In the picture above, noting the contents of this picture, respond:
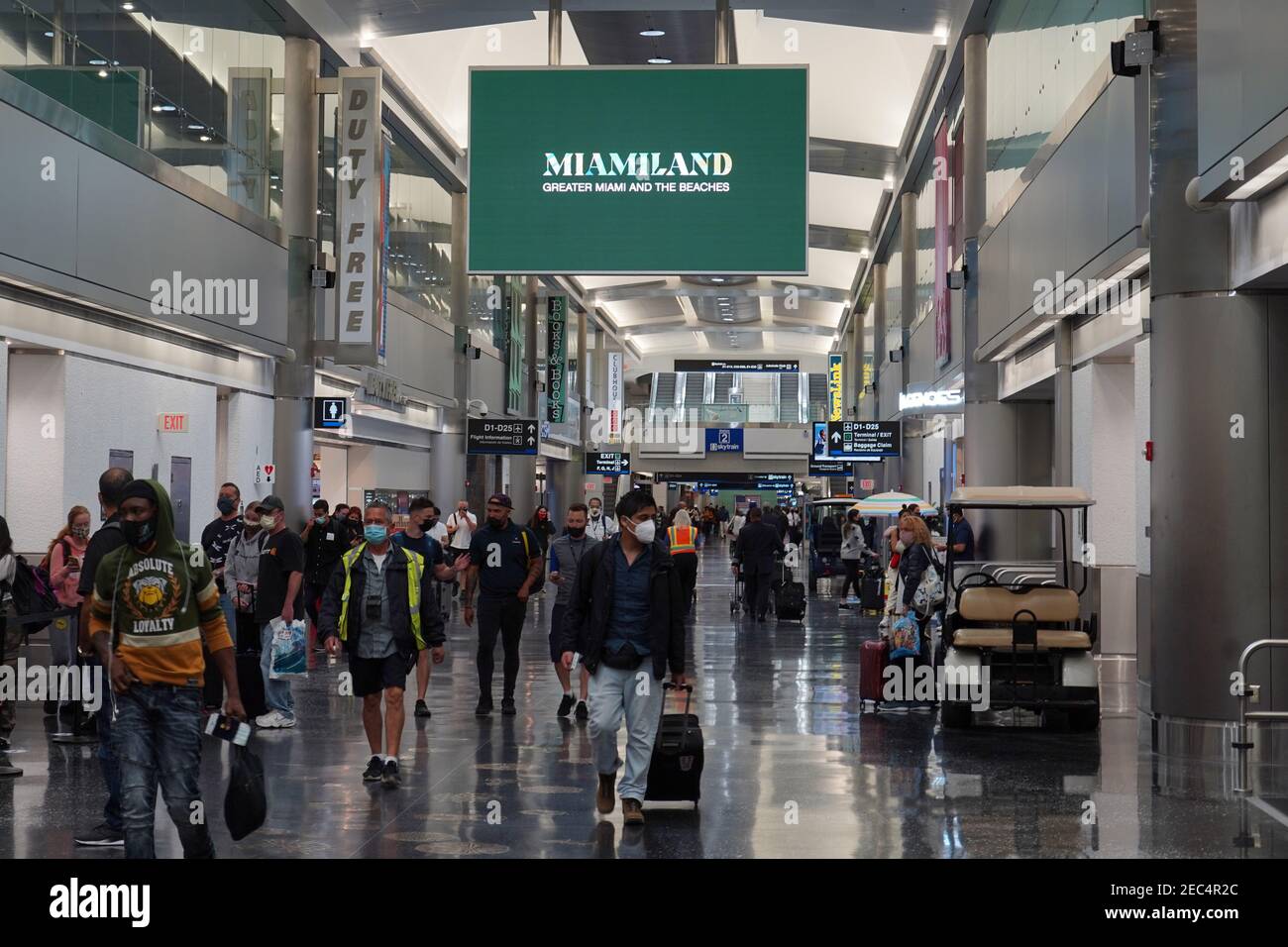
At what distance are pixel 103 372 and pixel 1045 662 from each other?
10865mm

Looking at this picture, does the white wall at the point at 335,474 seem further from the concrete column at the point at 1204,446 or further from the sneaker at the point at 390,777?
the concrete column at the point at 1204,446

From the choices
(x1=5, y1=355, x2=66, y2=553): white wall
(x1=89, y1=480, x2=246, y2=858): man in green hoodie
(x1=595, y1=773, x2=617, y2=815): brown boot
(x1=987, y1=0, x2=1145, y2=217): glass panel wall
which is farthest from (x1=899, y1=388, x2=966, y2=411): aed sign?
(x1=89, y1=480, x2=246, y2=858): man in green hoodie

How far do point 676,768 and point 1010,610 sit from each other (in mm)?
4602

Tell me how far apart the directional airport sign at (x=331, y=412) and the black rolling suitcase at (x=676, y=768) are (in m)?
16.1

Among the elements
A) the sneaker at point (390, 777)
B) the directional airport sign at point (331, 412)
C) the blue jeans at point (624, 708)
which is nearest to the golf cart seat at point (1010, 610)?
the blue jeans at point (624, 708)

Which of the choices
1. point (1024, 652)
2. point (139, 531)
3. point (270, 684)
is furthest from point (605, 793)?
point (1024, 652)

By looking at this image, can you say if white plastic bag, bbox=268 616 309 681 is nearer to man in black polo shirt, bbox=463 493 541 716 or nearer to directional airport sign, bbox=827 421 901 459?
man in black polo shirt, bbox=463 493 541 716

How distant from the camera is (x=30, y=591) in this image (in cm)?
1099

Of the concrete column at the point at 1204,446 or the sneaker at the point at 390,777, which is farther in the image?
the concrete column at the point at 1204,446

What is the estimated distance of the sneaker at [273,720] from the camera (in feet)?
39.0

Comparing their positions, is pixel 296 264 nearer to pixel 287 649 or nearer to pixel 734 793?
pixel 287 649

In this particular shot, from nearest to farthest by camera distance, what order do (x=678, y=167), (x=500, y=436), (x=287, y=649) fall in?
(x=287, y=649), (x=678, y=167), (x=500, y=436)
